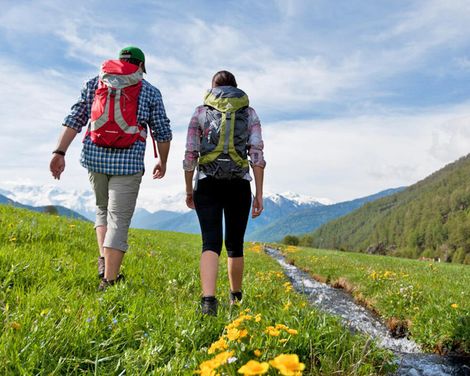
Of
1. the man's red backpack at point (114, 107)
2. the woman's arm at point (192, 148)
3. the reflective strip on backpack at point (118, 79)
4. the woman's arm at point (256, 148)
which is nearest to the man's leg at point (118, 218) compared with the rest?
the man's red backpack at point (114, 107)

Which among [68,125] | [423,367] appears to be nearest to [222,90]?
[68,125]

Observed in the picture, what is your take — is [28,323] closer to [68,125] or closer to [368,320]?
[68,125]

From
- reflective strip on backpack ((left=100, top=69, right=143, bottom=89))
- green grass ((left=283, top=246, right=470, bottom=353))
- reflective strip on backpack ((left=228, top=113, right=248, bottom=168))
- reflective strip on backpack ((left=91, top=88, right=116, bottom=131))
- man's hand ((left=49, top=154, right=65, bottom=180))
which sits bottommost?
green grass ((left=283, top=246, right=470, bottom=353))

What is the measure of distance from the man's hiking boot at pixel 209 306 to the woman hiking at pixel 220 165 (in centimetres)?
23

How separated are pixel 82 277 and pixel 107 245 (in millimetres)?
648

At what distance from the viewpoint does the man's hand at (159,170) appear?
573cm

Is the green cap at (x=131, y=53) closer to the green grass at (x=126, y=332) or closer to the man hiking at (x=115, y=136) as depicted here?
the man hiking at (x=115, y=136)

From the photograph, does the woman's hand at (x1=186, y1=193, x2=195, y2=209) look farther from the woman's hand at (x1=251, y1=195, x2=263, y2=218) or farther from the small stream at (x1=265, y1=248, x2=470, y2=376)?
the small stream at (x1=265, y1=248, x2=470, y2=376)

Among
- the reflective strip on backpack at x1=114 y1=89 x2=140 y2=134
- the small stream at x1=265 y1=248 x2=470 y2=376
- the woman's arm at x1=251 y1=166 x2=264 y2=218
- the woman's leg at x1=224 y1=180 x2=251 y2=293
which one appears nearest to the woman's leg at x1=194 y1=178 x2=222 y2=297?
the woman's leg at x1=224 y1=180 x2=251 y2=293

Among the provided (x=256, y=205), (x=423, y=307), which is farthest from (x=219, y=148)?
(x=423, y=307)

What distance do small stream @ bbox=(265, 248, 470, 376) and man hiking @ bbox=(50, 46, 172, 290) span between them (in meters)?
3.22

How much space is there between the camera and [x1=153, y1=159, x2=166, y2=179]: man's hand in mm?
5726

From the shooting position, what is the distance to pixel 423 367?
4.60m

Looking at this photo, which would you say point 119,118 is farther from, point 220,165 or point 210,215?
point 210,215
